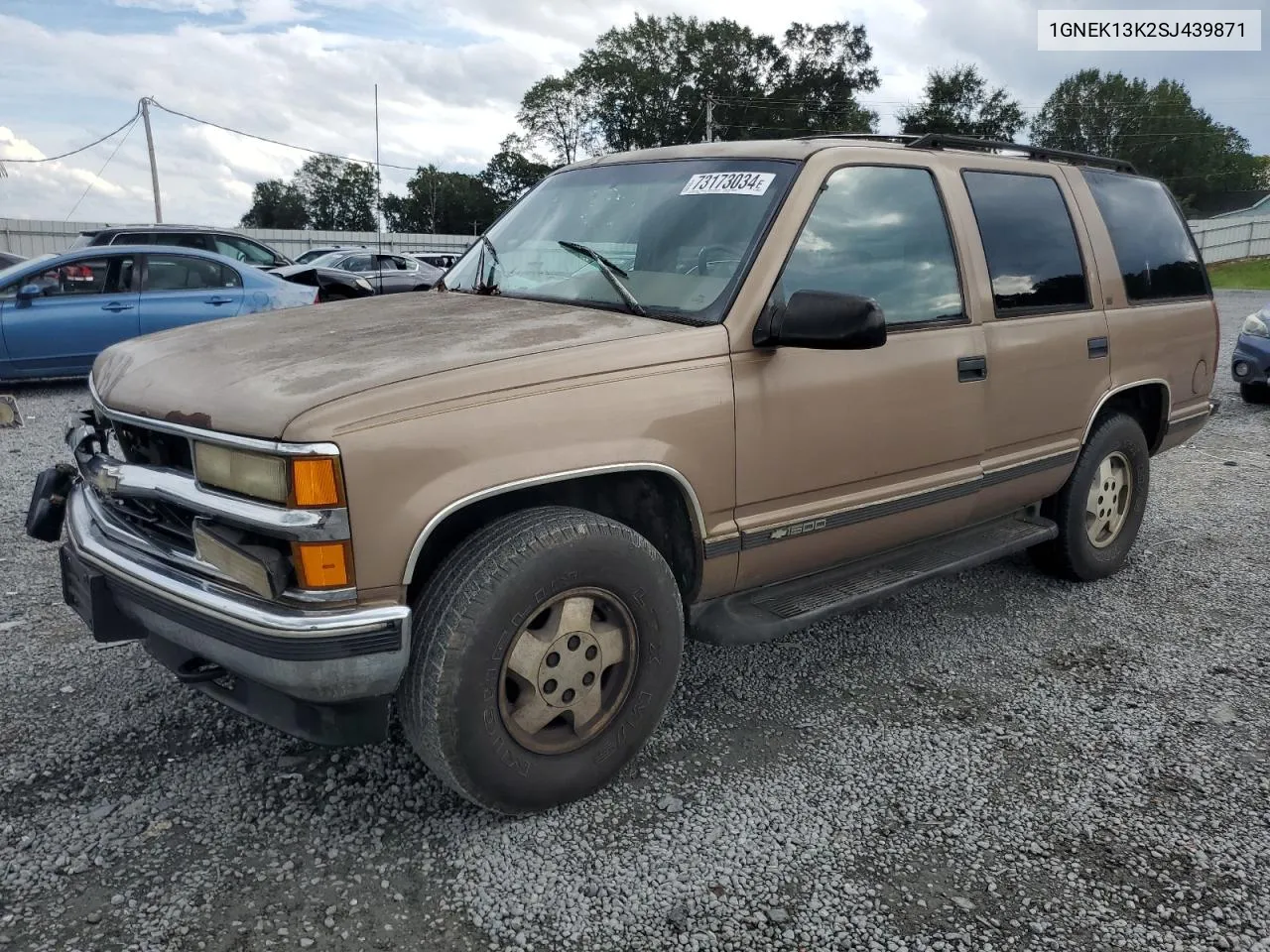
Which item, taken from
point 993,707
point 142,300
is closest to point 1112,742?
point 993,707

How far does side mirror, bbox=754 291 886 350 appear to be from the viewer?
8.93ft

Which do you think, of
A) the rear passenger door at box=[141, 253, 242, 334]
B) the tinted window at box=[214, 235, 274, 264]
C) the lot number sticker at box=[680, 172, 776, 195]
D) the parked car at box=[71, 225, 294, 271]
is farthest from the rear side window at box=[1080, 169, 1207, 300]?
the tinted window at box=[214, 235, 274, 264]

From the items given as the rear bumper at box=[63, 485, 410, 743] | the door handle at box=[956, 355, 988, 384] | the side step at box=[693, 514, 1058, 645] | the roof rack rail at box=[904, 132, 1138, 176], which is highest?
the roof rack rail at box=[904, 132, 1138, 176]

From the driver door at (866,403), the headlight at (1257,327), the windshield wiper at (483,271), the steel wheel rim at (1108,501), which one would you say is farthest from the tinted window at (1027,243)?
the headlight at (1257,327)

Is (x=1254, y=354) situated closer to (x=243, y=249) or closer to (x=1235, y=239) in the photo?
(x=243, y=249)

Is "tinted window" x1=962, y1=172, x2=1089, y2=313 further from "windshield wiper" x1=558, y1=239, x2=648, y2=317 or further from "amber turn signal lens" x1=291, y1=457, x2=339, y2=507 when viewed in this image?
"amber turn signal lens" x1=291, y1=457, x2=339, y2=507

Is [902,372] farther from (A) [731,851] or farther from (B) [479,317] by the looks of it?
(A) [731,851]

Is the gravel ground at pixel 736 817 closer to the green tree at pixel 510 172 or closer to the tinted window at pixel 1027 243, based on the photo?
the tinted window at pixel 1027 243

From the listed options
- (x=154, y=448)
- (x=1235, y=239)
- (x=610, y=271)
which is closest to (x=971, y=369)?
(x=610, y=271)

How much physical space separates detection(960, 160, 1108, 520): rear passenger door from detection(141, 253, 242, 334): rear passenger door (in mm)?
7989

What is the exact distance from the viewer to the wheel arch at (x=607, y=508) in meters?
2.46

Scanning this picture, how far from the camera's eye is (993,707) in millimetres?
3418

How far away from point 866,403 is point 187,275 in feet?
28.7

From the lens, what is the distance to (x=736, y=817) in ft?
8.96
